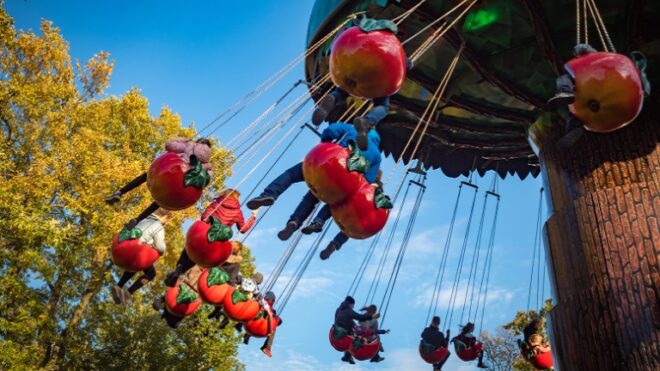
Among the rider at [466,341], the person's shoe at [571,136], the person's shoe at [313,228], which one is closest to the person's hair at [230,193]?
the person's shoe at [313,228]

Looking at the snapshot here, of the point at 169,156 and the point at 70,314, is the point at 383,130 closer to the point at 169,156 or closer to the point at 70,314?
the point at 169,156

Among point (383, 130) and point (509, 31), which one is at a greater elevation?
point (383, 130)

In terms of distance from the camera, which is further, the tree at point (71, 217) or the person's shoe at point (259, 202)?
the tree at point (71, 217)

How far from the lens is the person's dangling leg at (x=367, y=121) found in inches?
149

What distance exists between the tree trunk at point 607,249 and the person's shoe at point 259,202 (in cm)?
310

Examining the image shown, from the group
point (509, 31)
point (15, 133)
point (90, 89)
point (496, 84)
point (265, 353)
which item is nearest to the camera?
point (509, 31)

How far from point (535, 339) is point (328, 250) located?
3.78m

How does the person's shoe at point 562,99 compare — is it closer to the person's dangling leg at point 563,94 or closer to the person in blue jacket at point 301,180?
the person's dangling leg at point 563,94

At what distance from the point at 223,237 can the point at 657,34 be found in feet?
16.6

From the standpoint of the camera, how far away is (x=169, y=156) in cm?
418

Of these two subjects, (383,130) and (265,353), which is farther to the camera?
(383,130)

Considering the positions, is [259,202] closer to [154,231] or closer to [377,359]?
[154,231]

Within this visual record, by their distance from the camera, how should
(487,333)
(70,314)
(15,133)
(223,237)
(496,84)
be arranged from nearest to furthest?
(223,237) → (496,84) → (15,133) → (70,314) → (487,333)

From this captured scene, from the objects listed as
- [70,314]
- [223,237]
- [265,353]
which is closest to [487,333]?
[70,314]
